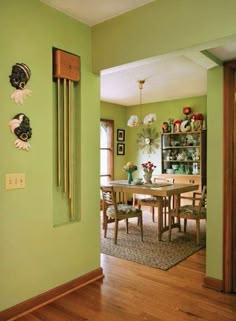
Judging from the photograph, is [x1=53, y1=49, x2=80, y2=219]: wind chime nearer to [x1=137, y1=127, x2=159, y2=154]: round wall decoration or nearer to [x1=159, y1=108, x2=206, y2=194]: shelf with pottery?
[x1=159, y1=108, x2=206, y2=194]: shelf with pottery

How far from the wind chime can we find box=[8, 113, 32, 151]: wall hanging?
0.36 metres

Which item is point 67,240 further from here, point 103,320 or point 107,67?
point 107,67

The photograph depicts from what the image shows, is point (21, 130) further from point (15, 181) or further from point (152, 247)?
point (152, 247)

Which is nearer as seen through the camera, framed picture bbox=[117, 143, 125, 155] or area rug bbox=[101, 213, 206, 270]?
area rug bbox=[101, 213, 206, 270]

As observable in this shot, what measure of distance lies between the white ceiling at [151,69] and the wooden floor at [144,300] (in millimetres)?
2064

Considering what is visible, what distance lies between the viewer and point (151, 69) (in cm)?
399

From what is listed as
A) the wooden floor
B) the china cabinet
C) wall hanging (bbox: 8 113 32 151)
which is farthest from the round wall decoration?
wall hanging (bbox: 8 113 32 151)

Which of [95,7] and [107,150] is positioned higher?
[95,7]

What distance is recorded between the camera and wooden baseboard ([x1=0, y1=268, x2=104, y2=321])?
214cm

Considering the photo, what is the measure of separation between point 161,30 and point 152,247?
9.03 feet

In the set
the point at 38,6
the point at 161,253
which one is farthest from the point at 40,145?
the point at 161,253

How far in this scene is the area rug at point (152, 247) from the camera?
3385mm

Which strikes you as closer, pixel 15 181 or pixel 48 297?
pixel 15 181

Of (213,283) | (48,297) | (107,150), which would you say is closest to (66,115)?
(48,297)
